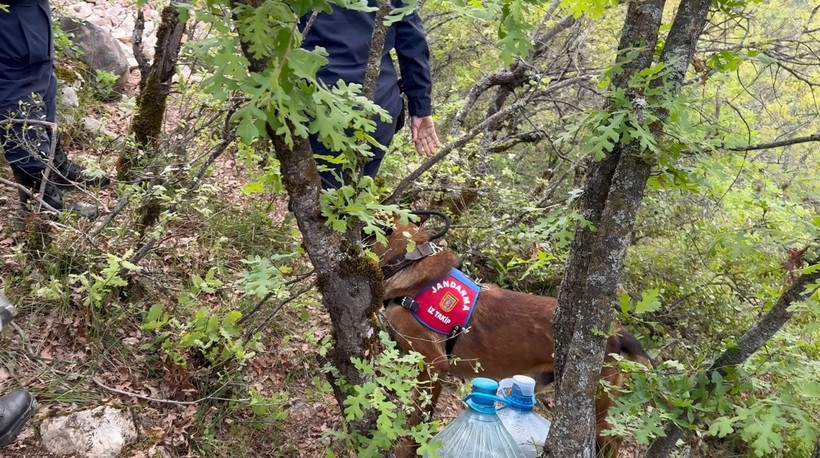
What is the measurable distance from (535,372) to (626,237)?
1.85m

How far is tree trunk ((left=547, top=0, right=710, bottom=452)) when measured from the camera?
200cm

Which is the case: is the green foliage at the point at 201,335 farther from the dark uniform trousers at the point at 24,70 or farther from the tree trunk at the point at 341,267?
the dark uniform trousers at the point at 24,70

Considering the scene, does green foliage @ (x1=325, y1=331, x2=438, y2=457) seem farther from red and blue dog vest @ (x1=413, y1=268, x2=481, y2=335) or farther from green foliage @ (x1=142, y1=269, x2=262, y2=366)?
red and blue dog vest @ (x1=413, y1=268, x2=481, y2=335)

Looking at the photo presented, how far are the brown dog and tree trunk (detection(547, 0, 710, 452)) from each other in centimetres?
118

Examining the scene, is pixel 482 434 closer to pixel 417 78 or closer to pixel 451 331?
Answer: pixel 451 331

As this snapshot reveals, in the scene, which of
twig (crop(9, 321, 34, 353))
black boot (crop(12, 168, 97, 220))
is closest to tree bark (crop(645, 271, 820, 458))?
twig (crop(9, 321, 34, 353))

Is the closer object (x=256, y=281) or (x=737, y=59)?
(x=737, y=59)

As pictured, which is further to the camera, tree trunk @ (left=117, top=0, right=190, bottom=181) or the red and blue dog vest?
tree trunk @ (left=117, top=0, right=190, bottom=181)

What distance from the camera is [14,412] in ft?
8.14

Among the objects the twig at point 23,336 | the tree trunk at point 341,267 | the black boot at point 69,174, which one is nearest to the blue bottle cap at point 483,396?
the tree trunk at point 341,267

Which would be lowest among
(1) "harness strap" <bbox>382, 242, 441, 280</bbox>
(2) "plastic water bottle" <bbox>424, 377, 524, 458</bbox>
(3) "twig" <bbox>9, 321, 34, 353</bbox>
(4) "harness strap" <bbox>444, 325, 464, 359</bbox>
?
(3) "twig" <bbox>9, 321, 34, 353</bbox>

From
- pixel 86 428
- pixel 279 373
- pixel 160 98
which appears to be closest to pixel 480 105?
pixel 160 98

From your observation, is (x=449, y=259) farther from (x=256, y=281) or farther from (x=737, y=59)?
(x=737, y=59)

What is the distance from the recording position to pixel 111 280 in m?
3.05
